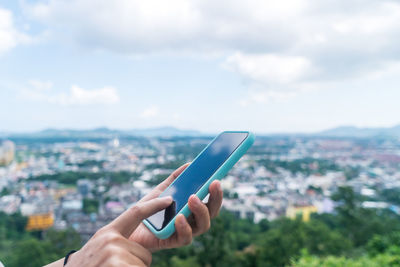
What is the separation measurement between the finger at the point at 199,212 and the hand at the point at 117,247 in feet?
0.36

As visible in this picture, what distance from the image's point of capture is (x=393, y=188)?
59.7ft

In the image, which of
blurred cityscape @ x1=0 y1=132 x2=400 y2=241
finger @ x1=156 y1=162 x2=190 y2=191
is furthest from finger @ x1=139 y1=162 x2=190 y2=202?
blurred cityscape @ x1=0 y1=132 x2=400 y2=241

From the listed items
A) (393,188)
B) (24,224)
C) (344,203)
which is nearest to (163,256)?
(344,203)

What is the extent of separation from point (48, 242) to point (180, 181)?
793 centimetres

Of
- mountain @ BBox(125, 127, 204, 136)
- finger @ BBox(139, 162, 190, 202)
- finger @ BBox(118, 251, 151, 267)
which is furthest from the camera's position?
mountain @ BBox(125, 127, 204, 136)

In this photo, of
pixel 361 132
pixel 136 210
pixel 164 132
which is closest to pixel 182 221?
pixel 136 210

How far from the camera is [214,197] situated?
686 millimetres

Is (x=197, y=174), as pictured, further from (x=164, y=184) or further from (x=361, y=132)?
(x=361, y=132)

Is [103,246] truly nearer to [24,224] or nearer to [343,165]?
[24,224]

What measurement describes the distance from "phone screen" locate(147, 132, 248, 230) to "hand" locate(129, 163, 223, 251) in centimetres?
4

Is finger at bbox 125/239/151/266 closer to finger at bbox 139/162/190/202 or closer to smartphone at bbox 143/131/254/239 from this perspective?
smartphone at bbox 143/131/254/239

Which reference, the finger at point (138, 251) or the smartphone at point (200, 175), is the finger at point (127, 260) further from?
the smartphone at point (200, 175)

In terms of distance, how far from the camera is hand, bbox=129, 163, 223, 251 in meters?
0.62

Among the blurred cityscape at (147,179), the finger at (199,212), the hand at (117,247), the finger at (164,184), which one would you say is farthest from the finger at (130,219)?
the blurred cityscape at (147,179)
